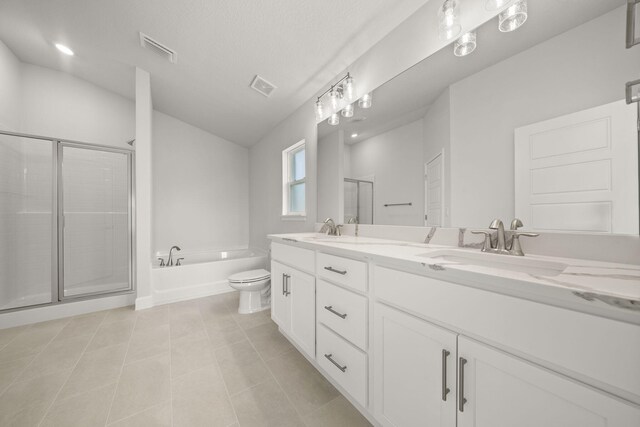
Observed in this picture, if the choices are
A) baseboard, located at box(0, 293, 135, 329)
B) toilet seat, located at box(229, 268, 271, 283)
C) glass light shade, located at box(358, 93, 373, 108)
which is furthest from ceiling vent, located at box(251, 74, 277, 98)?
baseboard, located at box(0, 293, 135, 329)

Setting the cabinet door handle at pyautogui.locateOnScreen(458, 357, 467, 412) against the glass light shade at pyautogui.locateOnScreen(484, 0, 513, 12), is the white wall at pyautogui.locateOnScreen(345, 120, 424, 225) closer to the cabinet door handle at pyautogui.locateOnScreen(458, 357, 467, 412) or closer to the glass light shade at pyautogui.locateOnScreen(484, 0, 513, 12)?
the glass light shade at pyautogui.locateOnScreen(484, 0, 513, 12)

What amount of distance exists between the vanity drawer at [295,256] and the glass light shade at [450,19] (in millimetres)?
1453

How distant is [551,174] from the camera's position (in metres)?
0.86

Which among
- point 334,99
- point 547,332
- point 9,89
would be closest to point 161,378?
point 547,332

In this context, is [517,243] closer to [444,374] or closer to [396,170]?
[444,374]

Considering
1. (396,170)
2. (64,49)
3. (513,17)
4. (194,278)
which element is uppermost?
(64,49)

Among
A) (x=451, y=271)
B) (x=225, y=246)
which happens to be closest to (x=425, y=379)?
(x=451, y=271)

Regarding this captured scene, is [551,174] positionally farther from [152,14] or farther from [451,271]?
[152,14]

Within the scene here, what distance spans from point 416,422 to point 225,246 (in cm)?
387

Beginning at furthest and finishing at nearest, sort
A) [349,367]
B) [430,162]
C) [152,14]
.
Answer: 1. [152,14]
2. [430,162]
3. [349,367]

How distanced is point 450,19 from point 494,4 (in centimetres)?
19

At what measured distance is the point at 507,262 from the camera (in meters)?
0.90

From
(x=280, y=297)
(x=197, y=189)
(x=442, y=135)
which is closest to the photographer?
(x=442, y=135)

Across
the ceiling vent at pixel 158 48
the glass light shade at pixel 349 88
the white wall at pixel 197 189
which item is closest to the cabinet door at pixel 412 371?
the glass light shade at pixel 349 88
